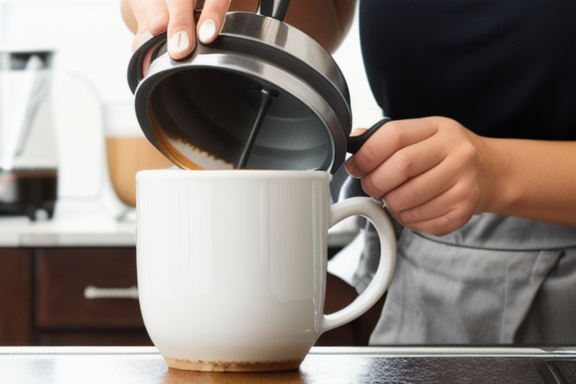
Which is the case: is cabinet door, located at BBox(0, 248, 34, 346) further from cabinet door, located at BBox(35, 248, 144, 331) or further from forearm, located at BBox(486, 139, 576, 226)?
forearm, located at BBox(486, 139, 576, 226)

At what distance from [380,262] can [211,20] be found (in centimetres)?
18

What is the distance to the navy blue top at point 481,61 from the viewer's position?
84 centimetres

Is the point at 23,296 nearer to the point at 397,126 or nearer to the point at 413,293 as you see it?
the point at 413,293

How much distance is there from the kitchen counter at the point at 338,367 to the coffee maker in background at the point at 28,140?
1194 millimetres

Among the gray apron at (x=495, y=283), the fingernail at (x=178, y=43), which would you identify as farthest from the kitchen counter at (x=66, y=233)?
the fingernail at (x=178, y=43)

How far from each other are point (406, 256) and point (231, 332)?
0.48 metres

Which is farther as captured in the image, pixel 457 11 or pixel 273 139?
pixel 457 11

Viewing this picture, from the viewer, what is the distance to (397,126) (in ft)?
2.01

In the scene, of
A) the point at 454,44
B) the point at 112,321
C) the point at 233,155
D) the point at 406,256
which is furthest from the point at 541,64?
the point at 112,321

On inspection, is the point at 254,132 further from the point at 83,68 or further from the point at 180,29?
the point at 83,68

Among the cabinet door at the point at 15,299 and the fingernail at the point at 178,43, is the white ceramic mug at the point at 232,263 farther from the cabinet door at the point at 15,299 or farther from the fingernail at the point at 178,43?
the cabinet door at the point at 15,299

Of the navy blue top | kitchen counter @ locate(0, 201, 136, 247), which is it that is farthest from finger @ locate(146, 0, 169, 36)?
kitchen counter @ locate(0, 201, 136, 247)

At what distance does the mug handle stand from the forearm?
21 centimetres

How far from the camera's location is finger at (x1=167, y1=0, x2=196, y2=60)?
20.4 inches
